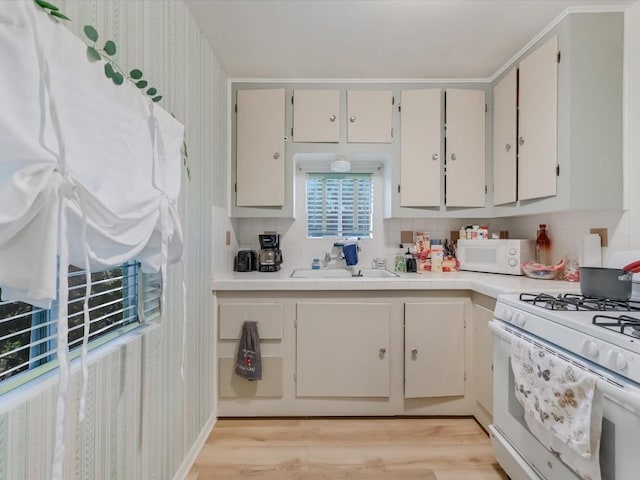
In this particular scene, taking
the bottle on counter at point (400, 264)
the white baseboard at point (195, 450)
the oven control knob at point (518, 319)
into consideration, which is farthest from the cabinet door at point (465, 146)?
the white baseboard at point (195, 450)

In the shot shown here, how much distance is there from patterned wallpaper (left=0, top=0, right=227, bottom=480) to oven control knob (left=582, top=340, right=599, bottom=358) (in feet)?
4.70

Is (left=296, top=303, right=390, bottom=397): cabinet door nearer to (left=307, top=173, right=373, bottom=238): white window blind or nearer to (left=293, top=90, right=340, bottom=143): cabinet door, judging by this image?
(left=307, top=173, right=373, bottom=238): white window blind

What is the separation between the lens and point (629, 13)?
5.23 ft

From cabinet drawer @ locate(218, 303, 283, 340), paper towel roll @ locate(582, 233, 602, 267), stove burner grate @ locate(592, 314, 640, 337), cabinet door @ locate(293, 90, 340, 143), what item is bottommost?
cabinet drawer @ locate(218, 303, 283, 340)

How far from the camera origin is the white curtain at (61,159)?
582 mm

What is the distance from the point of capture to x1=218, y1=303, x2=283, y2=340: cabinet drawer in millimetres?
1965

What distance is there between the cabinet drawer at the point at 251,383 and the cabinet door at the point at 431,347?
81 cm

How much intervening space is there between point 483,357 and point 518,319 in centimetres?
67

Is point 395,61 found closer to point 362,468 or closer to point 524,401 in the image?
point 524,401

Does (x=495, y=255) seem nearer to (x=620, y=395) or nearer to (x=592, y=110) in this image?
(x=592, y=110)

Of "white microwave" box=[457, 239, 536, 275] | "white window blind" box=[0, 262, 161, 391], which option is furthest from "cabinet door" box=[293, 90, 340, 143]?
"white window blind" box=[0, 262, 161, 391]

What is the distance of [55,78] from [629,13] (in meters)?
2.47

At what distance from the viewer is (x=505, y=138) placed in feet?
6.97

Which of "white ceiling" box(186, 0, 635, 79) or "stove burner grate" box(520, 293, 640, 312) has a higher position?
"white ceiling" box(186, 0, 635, 79)
